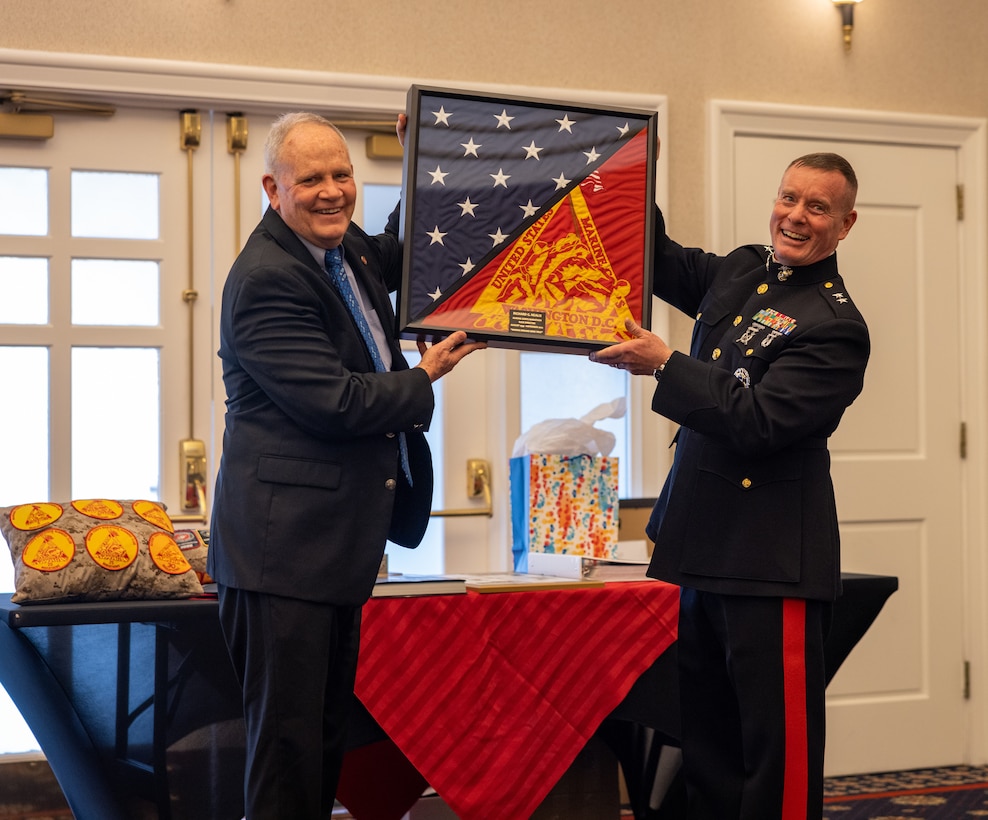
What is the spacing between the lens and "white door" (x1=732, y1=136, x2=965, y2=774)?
400 cm

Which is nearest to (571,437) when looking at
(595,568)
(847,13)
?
(595,568)

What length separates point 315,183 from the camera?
2.08 meters

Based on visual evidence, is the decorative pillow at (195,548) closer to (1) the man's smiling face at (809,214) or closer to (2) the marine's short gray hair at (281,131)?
(2) the marine's short gray hair at (281,131)

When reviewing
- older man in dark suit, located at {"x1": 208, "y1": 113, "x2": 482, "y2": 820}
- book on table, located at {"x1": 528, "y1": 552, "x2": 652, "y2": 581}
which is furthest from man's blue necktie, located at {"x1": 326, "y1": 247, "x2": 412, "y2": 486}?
book on table, located at {"x1": 528, "y1": 552, "x2": 652, "y2": 581}

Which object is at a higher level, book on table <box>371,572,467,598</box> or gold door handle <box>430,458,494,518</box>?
gold door handle <box>430,458,494,518</box>

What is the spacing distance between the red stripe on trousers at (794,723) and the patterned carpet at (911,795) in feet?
4.42

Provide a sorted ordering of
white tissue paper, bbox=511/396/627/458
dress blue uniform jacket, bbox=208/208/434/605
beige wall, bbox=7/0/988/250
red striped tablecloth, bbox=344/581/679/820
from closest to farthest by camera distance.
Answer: dress blue uniform jacket, bbox=208/208/434/605 < red striped tablecloth, bbox=344/581/679/820 < white tissue paper, bbox=511/396/627/458 < beige wall, bbox=7/0/988/250

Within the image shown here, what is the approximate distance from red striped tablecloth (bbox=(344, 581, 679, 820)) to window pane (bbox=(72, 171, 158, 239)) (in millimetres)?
1447

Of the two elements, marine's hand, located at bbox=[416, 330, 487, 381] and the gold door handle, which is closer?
marine's hand, located at bbox=[416, 330, 487, 381]

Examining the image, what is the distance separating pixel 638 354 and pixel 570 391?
149 centimetres

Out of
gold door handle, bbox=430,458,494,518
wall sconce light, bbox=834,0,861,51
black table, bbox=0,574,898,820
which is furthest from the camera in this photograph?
wall sconce light, bbox=834,0,861,51

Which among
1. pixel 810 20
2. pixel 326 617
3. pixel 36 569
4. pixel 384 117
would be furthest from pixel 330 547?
pixel 810 20

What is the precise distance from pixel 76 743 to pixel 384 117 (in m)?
1.99

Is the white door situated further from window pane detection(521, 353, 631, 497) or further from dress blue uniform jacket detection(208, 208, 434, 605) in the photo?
dress blue uniform jacket detection(208, 208, 434, 605)
